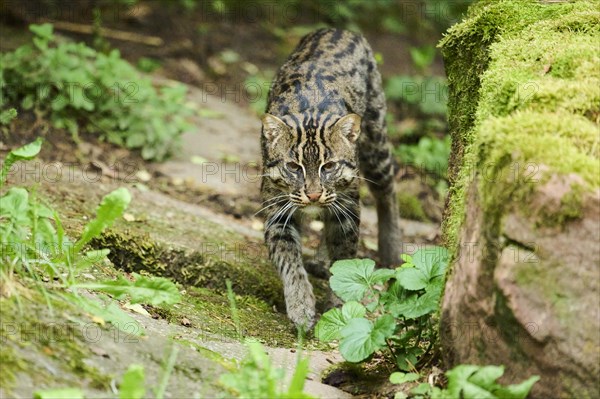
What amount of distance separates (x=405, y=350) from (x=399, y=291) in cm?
34

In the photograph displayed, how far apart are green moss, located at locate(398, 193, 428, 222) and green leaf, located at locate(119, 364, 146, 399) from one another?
20.8 ft

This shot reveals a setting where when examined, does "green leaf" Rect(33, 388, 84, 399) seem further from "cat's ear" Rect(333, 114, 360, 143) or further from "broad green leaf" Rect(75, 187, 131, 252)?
"cat's ear" Rect(333, 114, 360, 143)

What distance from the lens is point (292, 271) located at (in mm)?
6254

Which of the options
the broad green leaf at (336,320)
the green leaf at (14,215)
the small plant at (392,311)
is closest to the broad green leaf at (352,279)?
the small plant at (392,311)

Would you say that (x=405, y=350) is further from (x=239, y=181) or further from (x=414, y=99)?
(x=414, y=99)

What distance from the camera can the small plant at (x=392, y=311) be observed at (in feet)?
14.5

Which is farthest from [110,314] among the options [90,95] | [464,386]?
[90,95]

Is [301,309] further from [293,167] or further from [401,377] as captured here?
[401,377]

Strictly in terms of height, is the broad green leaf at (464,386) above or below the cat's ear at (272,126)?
below

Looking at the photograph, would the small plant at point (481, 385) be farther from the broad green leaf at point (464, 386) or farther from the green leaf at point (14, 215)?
the green leaf at point (14, 215)

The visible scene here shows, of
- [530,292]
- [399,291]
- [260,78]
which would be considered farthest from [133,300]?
[260,78]

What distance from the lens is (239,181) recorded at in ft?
31.2

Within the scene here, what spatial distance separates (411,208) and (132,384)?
255 inches

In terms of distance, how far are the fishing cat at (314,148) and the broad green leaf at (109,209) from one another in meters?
1.99
